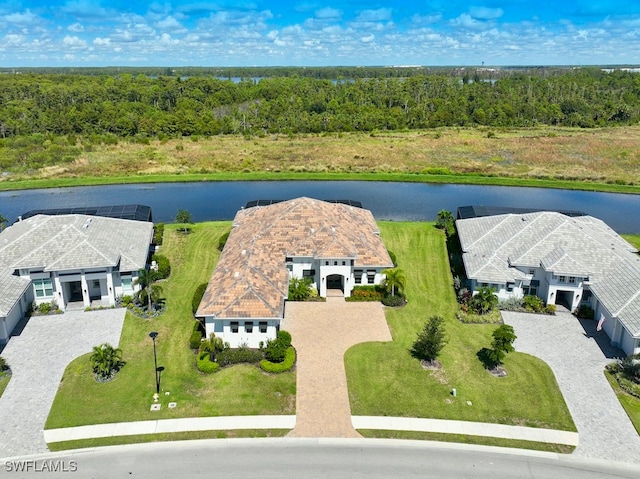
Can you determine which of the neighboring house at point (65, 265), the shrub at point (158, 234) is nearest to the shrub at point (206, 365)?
the neighboring house at point (65, 265)

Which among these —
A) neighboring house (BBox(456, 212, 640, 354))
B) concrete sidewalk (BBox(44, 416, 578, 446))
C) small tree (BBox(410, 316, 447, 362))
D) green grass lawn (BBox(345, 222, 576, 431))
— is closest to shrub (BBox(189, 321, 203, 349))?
concrete sidewalk (BBox(44, 416, 578, 446))

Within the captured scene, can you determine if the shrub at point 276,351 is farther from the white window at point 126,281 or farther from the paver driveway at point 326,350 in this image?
the white window at point 126,281

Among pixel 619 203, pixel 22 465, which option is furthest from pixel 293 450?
pixel 619 203

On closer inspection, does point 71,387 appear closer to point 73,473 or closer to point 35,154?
point 73,473

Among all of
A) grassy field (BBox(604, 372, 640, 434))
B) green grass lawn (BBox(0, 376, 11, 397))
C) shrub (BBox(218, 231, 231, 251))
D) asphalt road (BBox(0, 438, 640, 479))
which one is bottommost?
asphalt road (BBox(0, 438, 640, 479))

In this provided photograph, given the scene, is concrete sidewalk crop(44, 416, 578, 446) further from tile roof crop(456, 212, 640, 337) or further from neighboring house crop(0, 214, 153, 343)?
neighboring house crop(0, 214, 153, 343)

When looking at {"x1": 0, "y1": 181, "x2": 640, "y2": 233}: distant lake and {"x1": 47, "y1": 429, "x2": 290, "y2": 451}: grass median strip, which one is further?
{"x1": 0, "y1": 181, "x2": 640, "y2": 233}: distant lake

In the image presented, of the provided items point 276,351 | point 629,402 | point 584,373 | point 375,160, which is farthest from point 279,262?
point 375,160
